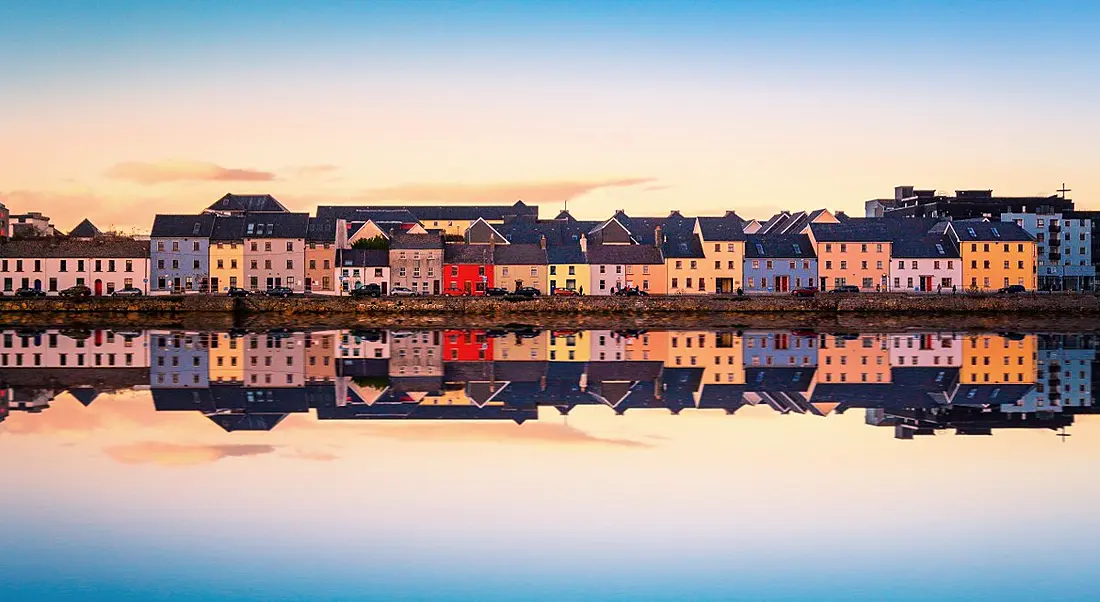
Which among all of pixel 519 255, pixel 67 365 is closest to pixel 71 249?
pixel 519 255

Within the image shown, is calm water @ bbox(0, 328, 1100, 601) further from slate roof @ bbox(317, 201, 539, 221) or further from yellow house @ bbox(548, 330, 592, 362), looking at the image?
slate roof @ bbox(317, 201, 539, 221)

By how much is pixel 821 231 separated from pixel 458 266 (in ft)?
96.1

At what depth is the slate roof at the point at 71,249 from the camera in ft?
282

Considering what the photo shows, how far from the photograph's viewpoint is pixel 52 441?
2289cm

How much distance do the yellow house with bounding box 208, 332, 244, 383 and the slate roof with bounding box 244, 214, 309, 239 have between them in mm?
35846

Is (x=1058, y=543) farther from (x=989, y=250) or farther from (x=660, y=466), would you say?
(x=989, y=250)

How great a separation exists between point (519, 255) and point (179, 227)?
26450 mm

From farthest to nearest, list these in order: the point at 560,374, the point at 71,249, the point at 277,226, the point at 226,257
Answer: the point at 277,226 < the point at 226,257 < the point at 71,249 < the point at 560,374

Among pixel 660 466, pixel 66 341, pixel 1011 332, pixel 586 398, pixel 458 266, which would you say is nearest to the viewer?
pixel 660 466

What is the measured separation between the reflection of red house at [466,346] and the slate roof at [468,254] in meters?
32.5

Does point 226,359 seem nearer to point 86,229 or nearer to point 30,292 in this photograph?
point 30,292

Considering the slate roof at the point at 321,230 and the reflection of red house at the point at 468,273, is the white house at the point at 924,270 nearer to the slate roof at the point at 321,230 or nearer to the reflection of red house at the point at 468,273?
the reflection of red house at the point at 468,273

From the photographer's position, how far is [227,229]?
3548 inches

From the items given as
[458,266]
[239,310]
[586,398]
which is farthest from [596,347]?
[458,266]
